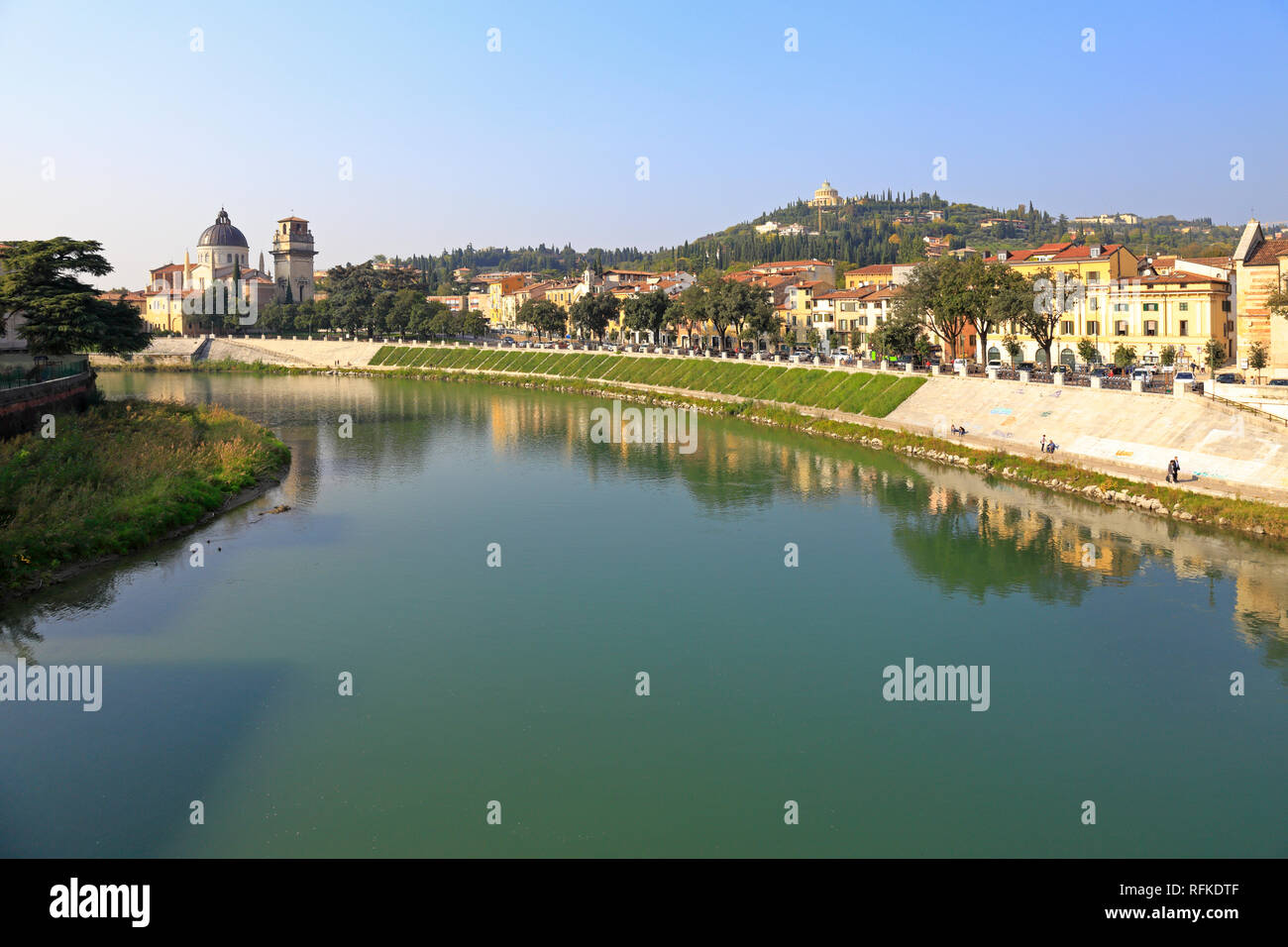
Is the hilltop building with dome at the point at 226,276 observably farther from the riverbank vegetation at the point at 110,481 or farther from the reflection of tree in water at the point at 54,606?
the reflection of tree in water at the point at 54,606

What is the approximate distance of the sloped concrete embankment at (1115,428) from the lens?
27766 mm

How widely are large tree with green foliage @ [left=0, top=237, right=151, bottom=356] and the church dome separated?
80683 millimetres

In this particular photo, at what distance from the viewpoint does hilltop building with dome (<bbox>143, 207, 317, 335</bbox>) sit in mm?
109812

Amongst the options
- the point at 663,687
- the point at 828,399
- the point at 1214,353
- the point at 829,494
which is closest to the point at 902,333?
the point at 828,399

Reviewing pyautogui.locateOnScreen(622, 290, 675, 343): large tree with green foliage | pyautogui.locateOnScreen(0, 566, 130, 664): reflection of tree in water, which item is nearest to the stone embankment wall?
pyautogui.locateOnScreen(0, 566, 130, 664): reflection of tree in water

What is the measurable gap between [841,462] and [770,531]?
1161 cm

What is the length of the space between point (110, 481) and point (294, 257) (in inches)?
3893

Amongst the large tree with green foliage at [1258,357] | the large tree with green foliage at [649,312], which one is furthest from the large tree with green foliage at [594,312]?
the large tree with green foliage at [1258,357]

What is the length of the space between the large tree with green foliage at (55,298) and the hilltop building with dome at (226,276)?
68.1 meters

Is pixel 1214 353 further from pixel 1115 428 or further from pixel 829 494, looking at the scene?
pixel 829 494

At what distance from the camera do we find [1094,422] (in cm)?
3394
